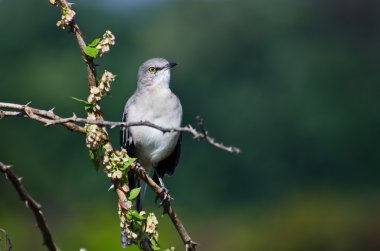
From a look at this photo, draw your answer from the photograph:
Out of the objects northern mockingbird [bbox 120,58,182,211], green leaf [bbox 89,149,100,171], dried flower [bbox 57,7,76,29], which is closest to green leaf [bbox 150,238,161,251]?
green leaf [bbox 89,149,100,171]

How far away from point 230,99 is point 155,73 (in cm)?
4249

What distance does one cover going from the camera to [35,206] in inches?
116

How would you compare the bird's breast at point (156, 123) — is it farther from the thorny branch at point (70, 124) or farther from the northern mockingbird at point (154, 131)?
the thorny branch at point (70, 124)

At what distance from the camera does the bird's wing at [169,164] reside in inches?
248

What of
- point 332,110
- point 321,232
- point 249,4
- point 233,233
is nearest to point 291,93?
point 332,110

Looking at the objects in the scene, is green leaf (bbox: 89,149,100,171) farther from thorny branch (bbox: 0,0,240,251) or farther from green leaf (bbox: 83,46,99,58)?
green leaf (bbox: 83,46,99,58)

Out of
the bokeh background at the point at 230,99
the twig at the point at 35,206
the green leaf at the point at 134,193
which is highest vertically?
the bokeh background at the point at 230,99

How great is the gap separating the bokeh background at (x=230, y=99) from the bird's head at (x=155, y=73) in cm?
1402

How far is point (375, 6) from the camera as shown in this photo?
211ft

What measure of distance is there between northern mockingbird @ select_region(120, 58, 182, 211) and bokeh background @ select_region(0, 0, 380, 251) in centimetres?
1430

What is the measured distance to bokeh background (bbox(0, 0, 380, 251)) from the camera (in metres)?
33.8

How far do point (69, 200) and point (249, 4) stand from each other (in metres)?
32.9

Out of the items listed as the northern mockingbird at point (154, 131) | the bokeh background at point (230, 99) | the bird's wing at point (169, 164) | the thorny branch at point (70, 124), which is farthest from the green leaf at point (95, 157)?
the bokeh background at point (230, 99)

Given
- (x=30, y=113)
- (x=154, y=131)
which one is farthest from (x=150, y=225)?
(x=154, y=131)
